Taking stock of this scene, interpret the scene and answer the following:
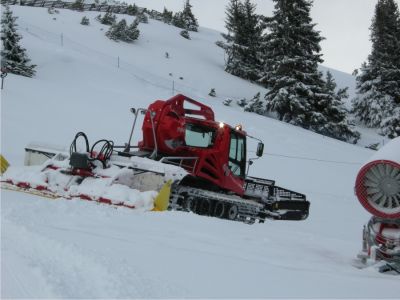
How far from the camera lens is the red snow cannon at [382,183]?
3.71 metres

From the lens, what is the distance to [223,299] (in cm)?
276

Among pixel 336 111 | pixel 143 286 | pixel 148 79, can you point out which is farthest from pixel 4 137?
pixel 336 111

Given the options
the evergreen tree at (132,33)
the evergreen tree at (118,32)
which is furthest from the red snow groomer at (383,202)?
the evergreen tree at (132,33)

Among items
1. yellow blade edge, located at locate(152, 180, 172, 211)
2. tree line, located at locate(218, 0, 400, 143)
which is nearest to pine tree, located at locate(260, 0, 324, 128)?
tree line, located at locate(218, 0, 400, 143)

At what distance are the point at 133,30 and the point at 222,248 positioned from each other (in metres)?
38.4

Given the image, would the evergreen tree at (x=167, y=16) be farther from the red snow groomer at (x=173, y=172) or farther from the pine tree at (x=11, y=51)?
the red snow groomer at (x=173, y=172)

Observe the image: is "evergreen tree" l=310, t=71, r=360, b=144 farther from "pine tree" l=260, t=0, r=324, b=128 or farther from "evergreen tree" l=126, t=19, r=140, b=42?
"evergreen tree" l=126, t=19, r=140, b=42

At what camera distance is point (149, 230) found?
459 cm

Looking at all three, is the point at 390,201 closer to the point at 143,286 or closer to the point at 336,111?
the point at 143,286

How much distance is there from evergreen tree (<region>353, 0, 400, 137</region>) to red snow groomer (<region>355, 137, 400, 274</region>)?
92.2ft

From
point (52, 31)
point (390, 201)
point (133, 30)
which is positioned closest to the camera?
point (390, 201)

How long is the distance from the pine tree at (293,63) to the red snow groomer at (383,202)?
23.7 m

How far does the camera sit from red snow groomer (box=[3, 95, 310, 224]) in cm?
782

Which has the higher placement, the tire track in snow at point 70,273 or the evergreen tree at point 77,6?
the evergreen tree at point 77,6
